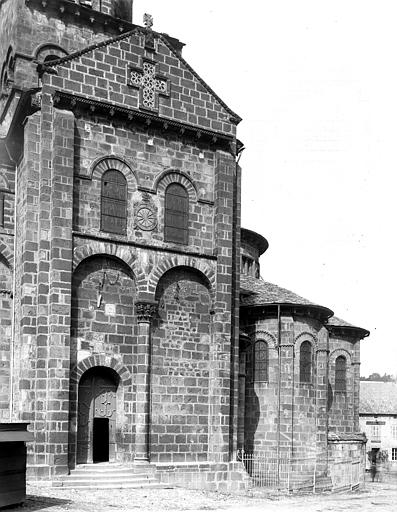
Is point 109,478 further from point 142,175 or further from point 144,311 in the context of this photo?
point 142,175

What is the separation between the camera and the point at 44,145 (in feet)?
Result: 80.7

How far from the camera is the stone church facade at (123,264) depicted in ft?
79.0

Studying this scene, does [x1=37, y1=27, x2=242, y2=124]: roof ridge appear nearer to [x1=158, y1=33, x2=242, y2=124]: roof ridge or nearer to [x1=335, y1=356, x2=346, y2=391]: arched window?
[x1=158, y1=33, x2=242, y2=124]: roof ridge

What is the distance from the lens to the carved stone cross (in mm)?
26719

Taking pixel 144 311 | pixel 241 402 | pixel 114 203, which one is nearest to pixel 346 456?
pixel 241 402

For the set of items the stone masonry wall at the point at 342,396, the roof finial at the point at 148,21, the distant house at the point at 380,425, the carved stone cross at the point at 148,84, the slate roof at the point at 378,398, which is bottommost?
the distant house at the point at 380,425

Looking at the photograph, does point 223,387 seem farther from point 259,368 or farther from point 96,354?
point 259,368

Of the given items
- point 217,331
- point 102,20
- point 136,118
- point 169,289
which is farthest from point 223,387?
point 102,20

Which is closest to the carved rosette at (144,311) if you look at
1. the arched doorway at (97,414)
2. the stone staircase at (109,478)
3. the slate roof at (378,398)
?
the arched doorway at (97,414)

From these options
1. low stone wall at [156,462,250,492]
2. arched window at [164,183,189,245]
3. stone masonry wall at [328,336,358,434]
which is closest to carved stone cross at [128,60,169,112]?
arched window at [164,183,189,245]

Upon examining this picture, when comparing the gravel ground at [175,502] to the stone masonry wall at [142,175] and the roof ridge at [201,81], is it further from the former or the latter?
the roof ridge at [201,81]

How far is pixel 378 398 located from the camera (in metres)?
72.5

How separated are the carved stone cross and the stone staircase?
38.8ft

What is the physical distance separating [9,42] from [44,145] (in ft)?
29.3
